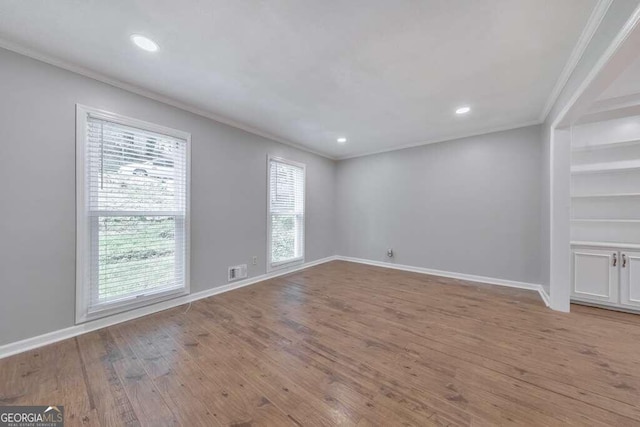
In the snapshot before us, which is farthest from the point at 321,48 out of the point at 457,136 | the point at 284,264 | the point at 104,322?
the point at 284,264

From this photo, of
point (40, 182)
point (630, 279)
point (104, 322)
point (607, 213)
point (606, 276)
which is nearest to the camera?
point (40, 182)

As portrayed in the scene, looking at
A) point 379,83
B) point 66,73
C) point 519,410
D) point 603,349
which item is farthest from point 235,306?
point 603,349

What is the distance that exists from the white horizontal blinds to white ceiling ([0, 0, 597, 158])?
67cm

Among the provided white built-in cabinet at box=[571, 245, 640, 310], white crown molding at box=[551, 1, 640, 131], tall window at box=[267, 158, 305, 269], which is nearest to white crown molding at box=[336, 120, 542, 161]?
white crown molding at box=[551, 1, 640, 131]

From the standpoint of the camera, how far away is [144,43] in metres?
1.91

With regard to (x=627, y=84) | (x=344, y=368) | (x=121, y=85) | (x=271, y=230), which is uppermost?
(x=121, y=85)

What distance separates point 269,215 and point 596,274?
4.51 meters

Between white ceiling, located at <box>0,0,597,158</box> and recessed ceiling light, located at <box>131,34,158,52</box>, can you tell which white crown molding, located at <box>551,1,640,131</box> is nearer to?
white ceiling, located at <box>0,0,597,158</box>

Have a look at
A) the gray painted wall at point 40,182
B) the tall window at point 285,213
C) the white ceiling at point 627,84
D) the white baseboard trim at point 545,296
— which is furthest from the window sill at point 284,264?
the white ceiling at point 627,84

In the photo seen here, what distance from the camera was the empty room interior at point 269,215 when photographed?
1.52 metres

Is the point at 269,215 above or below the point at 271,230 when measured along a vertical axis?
above

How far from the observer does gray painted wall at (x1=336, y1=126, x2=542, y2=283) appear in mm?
3586

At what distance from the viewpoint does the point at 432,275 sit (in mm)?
4320

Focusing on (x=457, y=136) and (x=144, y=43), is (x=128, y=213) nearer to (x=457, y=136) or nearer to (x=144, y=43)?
(x=144, y=43)
